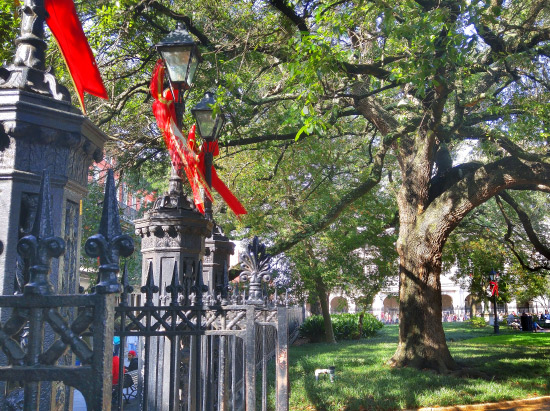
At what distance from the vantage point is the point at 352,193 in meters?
15.6

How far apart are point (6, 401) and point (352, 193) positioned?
527 inches

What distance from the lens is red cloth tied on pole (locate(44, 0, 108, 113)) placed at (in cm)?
382

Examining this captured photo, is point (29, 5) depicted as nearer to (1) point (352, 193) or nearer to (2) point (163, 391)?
(2) point (163, 391)

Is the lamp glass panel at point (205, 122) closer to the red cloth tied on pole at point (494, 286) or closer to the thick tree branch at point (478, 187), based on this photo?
the thick tree branch at point (478, 187)

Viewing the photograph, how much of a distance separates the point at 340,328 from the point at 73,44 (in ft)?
94.8

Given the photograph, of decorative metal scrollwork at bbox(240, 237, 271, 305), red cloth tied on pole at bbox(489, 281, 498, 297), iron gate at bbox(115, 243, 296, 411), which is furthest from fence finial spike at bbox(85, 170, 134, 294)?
red cloth tied on pole at bbox(489, 281, 498, 297)

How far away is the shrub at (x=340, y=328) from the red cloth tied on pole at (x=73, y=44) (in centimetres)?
2626

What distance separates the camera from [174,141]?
21.6 feet

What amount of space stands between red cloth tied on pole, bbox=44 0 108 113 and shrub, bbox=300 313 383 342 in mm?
26260

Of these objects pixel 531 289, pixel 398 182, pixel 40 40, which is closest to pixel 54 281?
pixel 40 40

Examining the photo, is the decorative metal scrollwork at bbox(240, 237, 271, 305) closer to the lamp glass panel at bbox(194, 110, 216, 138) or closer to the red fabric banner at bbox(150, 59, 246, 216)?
the red fabric banner at bbox(150, 59, 246, 216)

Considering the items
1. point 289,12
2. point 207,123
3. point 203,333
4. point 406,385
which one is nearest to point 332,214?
point 406,385

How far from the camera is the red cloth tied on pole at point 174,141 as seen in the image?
21.8ft

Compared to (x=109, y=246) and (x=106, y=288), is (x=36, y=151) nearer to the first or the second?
(x=109, y=246)
